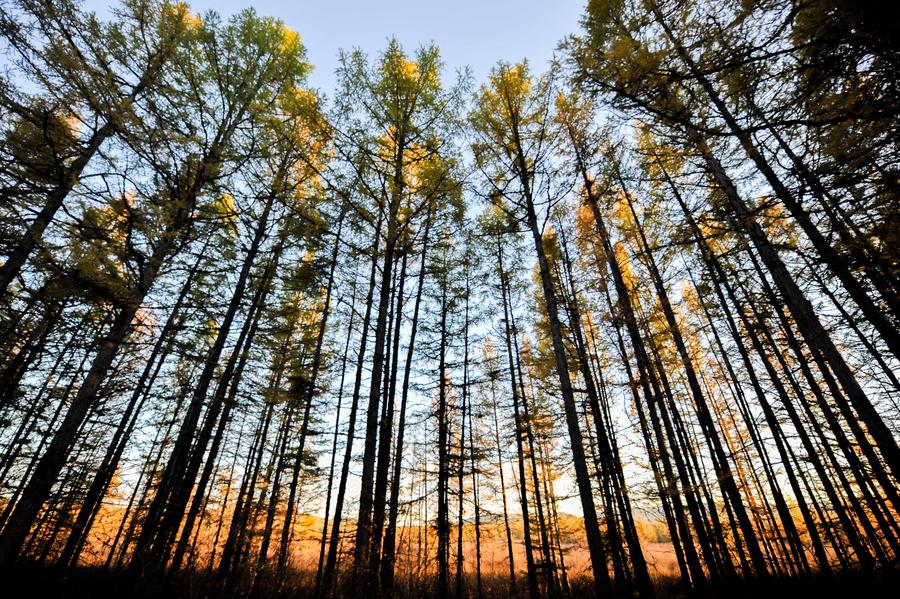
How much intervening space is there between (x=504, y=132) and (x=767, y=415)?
34.4 feet

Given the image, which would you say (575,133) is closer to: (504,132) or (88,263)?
(504,132)

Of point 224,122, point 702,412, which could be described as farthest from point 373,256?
point 702,412

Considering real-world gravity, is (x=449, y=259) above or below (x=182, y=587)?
above

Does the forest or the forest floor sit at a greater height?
the forest

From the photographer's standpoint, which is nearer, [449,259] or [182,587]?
[182,587]

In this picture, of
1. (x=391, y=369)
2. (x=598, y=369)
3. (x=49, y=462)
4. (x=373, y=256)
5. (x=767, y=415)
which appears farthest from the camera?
(x=598, y=369)

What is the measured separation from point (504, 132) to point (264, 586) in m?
15.3

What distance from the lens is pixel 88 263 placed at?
14.9 ft

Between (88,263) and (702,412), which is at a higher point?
(88,263)

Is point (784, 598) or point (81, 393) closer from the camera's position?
point (81, 393)

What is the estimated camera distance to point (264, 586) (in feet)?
34.2

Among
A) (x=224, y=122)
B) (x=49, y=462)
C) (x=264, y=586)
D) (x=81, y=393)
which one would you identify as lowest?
(x=264, y=586)

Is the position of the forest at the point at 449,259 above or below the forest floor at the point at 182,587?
above

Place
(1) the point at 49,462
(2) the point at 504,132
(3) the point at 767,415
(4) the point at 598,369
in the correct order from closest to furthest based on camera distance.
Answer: (1) the point at 49,462, (2) the point at 504,132, (3) the point at 767,415, (4) the point at 598,369
